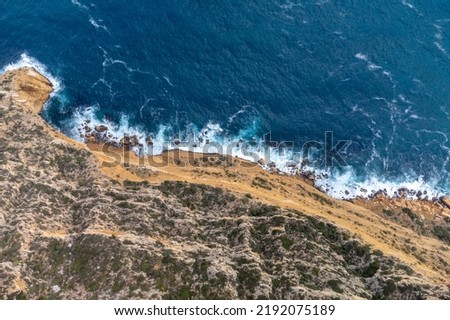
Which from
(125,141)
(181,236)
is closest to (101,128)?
(125,141)

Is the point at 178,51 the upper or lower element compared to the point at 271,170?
upper

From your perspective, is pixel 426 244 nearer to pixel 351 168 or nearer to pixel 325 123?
pixel 351 168

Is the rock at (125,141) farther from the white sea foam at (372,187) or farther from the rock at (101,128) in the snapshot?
the white sea foam at (372,187)

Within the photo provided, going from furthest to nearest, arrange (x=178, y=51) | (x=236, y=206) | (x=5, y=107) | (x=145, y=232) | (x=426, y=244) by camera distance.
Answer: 1. (x=178, y=51)
2. (x=5, y=107)
3. (x=426, y=244)
4. (x=236, y=206)
5. (x=145, y=232)

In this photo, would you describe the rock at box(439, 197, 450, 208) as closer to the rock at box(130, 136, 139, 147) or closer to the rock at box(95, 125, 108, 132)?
the rock at box(130, 136, 139, 147)

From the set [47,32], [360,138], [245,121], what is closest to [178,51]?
[245,121]
